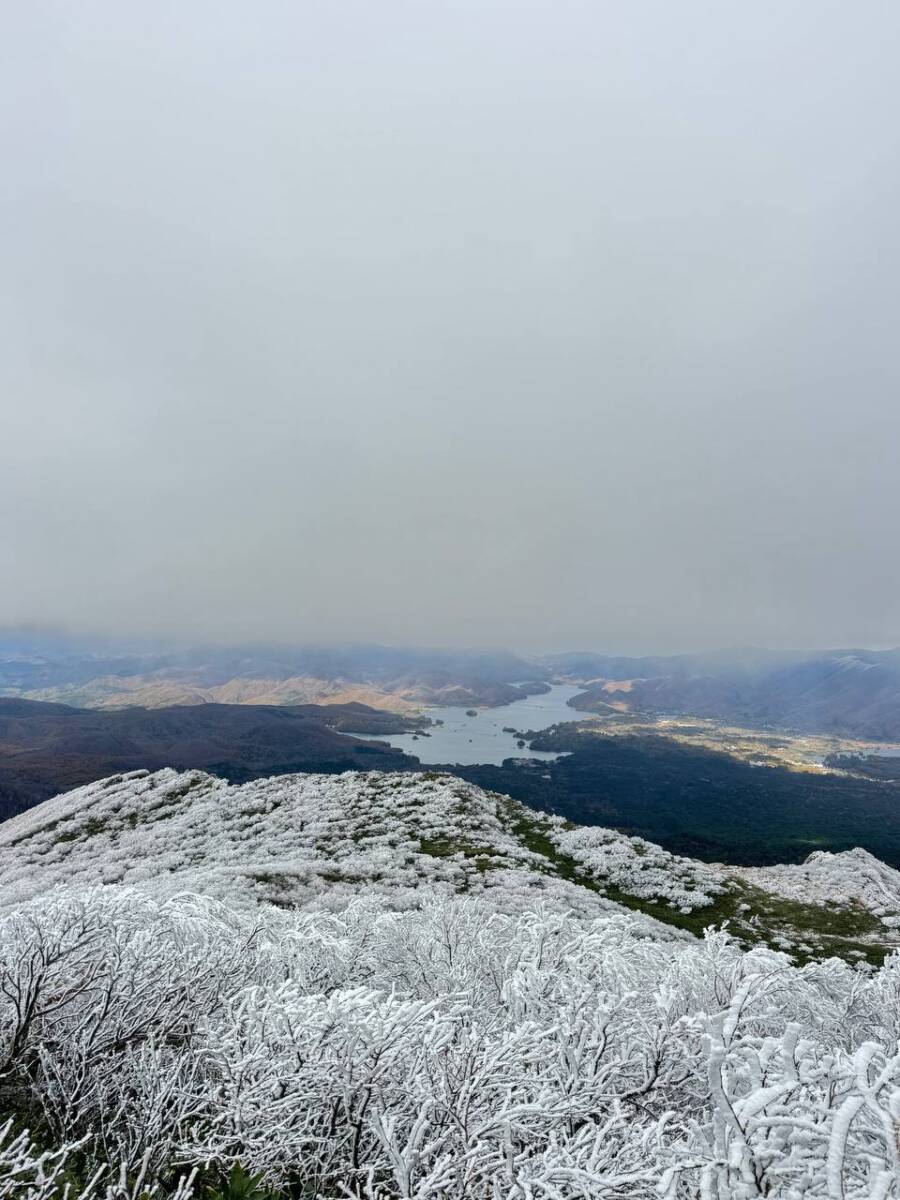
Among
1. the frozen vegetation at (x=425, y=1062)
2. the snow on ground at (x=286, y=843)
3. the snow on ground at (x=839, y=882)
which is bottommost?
the snow on ground at (x=839, y=882)

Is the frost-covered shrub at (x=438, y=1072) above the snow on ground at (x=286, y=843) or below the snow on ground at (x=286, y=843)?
above

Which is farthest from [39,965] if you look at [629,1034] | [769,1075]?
[769,1075]

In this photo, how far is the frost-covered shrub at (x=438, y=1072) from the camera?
5.22m

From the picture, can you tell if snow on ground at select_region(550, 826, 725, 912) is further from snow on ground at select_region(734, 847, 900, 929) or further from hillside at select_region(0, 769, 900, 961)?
snow on ground at select_region(734, 847, 900, 929)

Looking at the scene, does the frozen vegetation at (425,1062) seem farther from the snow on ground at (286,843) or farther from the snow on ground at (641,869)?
the snow on ground at (641,869)

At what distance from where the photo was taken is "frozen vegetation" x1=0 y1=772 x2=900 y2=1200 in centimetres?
550

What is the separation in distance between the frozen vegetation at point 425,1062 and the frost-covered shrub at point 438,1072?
6 cm

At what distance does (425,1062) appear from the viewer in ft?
27.8

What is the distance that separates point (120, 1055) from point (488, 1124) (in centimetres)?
805

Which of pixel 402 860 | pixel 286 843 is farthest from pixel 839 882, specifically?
pixel 286 843

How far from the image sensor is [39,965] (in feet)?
36.1

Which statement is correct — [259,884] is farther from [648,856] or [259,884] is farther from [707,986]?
[648,856]

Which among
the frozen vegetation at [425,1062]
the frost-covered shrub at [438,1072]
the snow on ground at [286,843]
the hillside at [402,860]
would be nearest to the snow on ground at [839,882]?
the hillside at [402,860]

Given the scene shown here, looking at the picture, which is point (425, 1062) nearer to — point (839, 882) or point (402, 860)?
point (402, 860)
